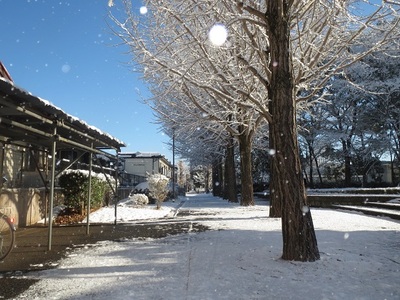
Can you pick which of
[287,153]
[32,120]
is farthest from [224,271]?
[32,120]

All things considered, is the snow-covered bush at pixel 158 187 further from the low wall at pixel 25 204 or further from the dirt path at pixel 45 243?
the dirt path at pixel 45 243

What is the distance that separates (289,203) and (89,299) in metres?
3.36

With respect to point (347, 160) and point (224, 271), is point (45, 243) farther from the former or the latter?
point (347, 160)

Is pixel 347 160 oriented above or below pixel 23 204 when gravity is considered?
above

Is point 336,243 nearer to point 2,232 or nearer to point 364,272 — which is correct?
point 364,272

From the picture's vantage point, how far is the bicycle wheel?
5848 millimetres

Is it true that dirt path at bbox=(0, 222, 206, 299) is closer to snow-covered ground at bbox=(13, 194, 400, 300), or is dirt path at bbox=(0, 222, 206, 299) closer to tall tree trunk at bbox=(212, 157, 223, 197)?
snow-covered ground at bbox=(13, 194, 400, 300)

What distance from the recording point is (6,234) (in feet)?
19.9

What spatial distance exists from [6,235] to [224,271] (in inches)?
155

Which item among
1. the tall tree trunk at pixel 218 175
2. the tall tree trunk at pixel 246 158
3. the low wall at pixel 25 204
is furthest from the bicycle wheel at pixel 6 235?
the tall tree trunk at pixel 218 175

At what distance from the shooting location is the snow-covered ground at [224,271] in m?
4.16

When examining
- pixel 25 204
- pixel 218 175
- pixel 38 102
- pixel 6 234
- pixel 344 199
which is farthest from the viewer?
pixel 218 175

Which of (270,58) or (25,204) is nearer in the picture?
(270,58)

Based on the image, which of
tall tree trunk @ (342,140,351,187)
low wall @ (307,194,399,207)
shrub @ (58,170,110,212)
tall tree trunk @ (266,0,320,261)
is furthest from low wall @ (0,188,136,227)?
tall tree trunk @ (342,140,351,187)
